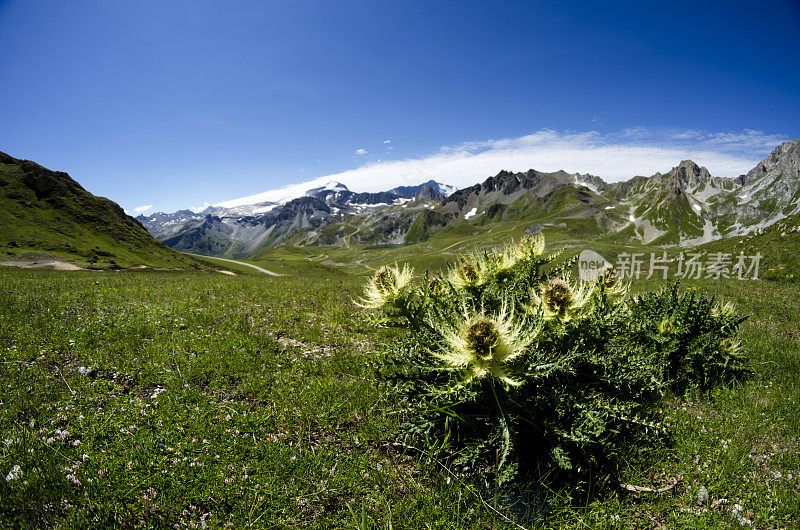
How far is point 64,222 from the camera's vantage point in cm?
9906

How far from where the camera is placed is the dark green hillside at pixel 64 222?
8006 cm

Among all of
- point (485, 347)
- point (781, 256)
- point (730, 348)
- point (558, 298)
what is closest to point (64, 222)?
point (485, 347)

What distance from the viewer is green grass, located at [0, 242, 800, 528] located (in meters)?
3.84

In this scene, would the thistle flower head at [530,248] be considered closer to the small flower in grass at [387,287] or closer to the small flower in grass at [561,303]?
the small flower in grass at [561,303]

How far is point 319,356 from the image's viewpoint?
833 centimetres

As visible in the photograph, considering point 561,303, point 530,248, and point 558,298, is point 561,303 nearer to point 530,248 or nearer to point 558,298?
point 558,298

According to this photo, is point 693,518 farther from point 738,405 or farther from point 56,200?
point 56,200

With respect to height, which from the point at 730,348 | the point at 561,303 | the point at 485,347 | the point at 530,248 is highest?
the point at 530,248

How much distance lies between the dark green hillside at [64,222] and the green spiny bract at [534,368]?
9992cm

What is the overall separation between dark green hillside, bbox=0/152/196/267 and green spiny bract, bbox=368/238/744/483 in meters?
99.9

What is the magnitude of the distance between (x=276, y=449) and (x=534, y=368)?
13.0 ft

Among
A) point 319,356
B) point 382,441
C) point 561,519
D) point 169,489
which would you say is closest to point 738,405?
point 561,519

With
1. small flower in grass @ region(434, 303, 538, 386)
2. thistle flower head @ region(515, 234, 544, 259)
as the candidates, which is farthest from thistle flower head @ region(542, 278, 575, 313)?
thistle flower head @ region(515, 234, 544, 259)

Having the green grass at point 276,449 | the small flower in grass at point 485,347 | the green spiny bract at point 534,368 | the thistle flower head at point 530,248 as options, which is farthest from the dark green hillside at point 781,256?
the small flower in grass at point 485,347
